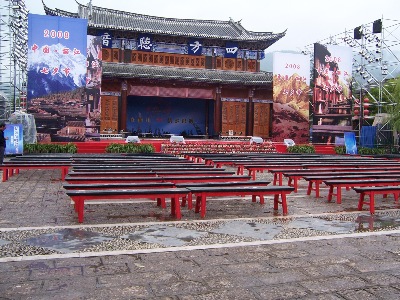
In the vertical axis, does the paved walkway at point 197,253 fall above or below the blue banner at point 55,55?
below

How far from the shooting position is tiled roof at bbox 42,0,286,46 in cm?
2741

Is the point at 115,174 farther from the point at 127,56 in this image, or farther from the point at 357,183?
the point at 127,56

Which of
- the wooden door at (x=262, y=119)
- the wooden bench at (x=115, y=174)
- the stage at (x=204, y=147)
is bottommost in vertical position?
the wooden bench at (x=115, y=174)

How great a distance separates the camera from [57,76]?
18281 mm

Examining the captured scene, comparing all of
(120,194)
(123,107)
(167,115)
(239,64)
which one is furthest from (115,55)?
(120,194)

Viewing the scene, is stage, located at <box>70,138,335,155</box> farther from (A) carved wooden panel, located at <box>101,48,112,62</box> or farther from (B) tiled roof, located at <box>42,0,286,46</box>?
(B) tiled roof, located at <box>42,0,286,46</box>

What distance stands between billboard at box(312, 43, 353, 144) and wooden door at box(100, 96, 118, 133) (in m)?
12.2

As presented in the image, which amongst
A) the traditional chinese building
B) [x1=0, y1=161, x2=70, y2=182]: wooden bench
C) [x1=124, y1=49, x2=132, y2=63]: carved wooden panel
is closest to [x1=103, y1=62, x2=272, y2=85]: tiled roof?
the traditional chinese building

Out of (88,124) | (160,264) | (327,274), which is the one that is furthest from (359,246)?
(88,124)

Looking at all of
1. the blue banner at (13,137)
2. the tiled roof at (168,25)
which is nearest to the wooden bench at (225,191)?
the blue banner at (13,137)

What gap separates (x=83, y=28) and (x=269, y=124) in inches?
604

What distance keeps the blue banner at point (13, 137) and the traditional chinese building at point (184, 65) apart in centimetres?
1053

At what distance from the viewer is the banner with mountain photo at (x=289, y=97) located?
2211 centimetres

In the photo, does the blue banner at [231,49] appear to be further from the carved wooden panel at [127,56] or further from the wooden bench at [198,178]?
the wooden bench at [198,178]
